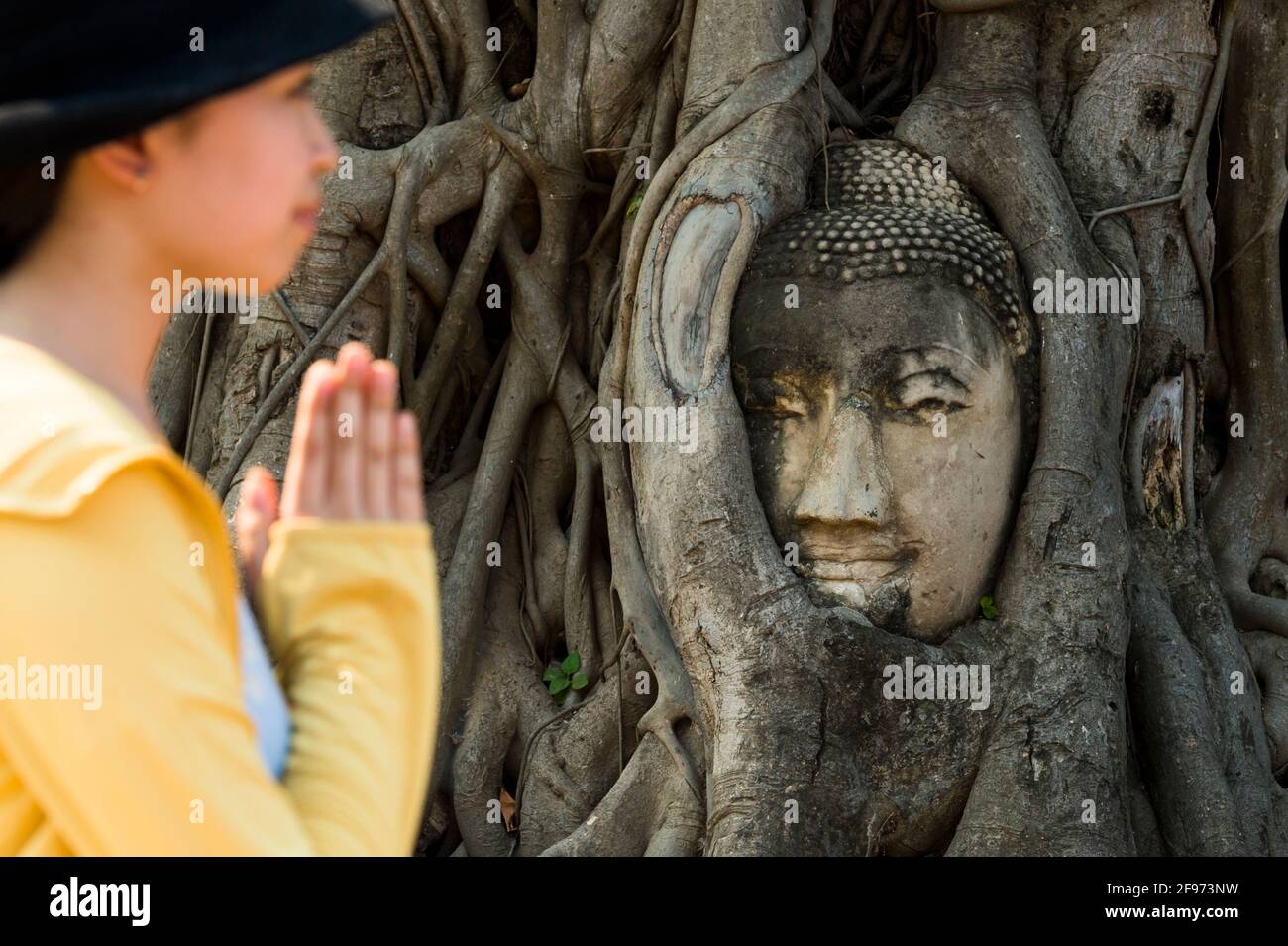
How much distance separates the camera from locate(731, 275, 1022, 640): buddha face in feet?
11.3

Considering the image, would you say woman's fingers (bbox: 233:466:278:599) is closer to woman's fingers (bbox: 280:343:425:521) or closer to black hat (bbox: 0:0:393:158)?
woman's fingers (bbox: 280:343:425:521)

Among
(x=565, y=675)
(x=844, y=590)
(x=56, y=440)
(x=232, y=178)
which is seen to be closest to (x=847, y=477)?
(x=844, y=590)

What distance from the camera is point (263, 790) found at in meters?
1.06

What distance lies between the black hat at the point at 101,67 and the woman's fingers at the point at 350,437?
0.69 ft

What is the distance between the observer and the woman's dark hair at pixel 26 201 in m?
1.15

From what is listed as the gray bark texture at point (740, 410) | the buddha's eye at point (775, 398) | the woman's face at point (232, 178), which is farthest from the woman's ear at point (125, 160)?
the buddha's eye at point (775, 398)

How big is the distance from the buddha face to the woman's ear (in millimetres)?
2393

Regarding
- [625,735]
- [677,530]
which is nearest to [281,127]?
[677,530]

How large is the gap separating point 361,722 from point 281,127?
1.40 ft

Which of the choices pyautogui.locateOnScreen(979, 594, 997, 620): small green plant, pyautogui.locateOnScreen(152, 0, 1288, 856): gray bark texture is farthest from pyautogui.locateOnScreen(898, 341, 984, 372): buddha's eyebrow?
pyautogui.locateOnScreen(979, 594, 997, 620): small green plant

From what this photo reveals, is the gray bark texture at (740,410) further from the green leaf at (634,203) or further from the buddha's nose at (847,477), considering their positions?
the buddha's nose at (847,477)

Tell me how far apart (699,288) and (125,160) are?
8.09 ft

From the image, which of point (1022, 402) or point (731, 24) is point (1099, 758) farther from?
point (731, 24)

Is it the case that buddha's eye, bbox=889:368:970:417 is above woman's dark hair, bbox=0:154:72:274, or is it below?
above
